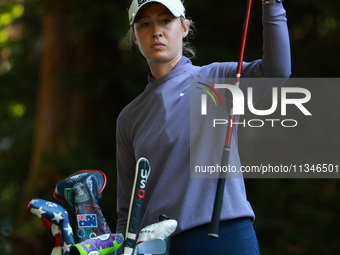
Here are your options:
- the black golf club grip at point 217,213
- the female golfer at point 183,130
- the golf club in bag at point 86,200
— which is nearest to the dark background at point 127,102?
the female golfer at point 183,130

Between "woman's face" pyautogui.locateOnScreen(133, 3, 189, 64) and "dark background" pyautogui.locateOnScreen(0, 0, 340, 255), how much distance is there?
2408 mm

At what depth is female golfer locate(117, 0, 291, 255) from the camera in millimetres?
1639

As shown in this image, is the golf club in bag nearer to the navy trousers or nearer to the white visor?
the navy trousers

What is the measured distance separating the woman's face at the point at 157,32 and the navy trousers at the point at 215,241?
0.53 metres

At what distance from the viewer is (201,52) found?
4555 mm

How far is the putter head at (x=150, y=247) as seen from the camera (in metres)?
1.44

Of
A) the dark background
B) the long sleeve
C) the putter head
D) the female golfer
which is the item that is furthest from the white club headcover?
the dark background

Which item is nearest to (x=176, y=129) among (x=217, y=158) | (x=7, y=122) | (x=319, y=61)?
(x=217, y=158)

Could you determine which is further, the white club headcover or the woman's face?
the woman's face

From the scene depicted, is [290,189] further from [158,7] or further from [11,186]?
[158,7]

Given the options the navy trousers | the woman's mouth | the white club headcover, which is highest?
the woman's mouth

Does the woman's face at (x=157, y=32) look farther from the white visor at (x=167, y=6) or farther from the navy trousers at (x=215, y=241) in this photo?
the navy trousers at (x=215, y=241)

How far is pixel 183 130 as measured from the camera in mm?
1727

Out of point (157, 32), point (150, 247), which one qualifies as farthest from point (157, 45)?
point (150, 247)
